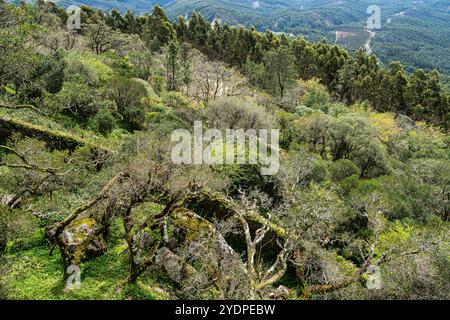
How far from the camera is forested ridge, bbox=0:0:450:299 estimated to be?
13.9 meters

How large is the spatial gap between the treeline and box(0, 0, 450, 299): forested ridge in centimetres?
1350

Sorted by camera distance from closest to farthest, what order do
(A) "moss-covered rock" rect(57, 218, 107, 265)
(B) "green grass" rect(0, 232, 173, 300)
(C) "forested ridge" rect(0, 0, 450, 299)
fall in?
(B) "green grass" rect(0, 232, 173, 300) → (C) "forested ridge" rect(0, 0, 450, 299) → (A) "moss-covered rock" rect(57, 218, 107, 265)

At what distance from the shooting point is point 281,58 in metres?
51.7

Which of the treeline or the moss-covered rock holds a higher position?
the treeline

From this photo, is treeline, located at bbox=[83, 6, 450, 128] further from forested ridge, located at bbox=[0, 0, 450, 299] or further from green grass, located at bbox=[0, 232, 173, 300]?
green grass, located at bbox=[0, 232, 173, 300]

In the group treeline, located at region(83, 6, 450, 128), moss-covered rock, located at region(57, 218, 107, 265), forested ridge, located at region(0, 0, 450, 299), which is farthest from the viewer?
treeline, located at region(83, 6, 450, 128)

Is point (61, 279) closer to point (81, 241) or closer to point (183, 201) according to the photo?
point (81, 241)

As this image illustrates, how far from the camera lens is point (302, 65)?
64.9 m

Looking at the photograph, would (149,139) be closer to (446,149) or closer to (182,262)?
(182,262)

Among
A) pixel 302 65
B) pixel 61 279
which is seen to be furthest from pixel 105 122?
pixel 302 65

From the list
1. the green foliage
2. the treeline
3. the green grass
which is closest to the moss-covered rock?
the green grass

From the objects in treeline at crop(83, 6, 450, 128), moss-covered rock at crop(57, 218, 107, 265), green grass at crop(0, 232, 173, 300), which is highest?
treeline at crop(83, 6, 450, 128)

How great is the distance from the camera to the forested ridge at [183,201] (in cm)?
1390

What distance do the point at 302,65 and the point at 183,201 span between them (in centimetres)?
5530
